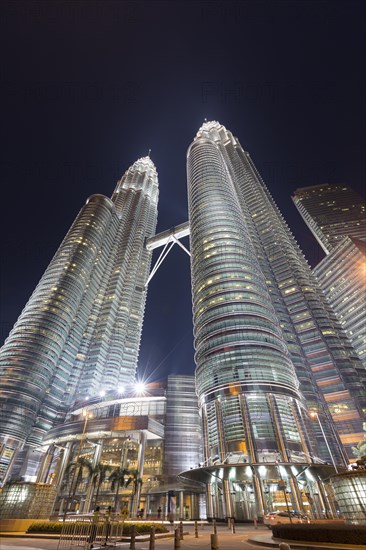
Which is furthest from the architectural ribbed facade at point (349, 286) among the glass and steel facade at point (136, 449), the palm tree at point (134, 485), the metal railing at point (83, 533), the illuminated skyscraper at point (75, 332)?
the metal railing at point (83, 533)

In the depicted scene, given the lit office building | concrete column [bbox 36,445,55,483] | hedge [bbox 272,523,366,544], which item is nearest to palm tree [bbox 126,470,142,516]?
the lit office building

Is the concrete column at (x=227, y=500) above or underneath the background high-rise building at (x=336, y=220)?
underneath

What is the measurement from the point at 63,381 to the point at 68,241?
68620 mm

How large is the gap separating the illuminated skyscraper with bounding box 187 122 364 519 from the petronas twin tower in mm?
320

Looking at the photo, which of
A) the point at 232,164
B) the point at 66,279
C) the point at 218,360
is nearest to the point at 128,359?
the point at 66,279

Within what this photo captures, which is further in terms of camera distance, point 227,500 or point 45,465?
point 45,465

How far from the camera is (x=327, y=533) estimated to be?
1432 cm

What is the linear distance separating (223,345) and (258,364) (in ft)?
32.4

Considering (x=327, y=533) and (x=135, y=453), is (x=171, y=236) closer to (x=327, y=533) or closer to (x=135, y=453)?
(x=135, y=453)

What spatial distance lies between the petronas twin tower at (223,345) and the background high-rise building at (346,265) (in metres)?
12.4

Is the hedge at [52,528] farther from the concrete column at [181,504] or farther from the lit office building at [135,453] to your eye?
the concrete column at [181,504]

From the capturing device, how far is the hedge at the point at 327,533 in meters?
13.5

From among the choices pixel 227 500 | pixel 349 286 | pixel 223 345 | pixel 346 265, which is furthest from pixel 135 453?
pixel 346 265

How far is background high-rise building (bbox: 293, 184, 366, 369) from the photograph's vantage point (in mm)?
118938
